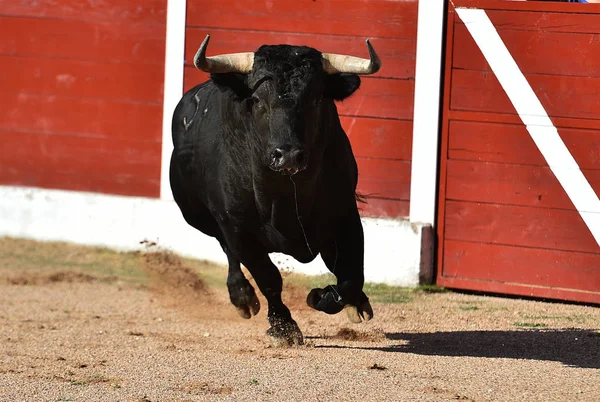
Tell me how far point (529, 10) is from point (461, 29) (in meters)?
0.51

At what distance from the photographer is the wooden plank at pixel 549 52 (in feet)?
24.5

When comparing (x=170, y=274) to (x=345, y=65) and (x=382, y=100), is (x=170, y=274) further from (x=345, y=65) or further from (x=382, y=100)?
(x=345, y=65)

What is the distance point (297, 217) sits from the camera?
19.0ft

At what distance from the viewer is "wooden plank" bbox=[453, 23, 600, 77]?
7.48 m

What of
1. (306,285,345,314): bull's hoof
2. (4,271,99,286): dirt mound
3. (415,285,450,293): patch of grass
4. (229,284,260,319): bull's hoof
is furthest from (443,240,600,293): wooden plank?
(4,271,99,286): dirt mound

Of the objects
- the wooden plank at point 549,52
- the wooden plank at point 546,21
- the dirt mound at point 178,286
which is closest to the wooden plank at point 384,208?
the wooden plank at point 549,52

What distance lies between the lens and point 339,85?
5.71 metres

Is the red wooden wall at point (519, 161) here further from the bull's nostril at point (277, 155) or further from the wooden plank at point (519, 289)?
the bull's nostril at point (277, 155)

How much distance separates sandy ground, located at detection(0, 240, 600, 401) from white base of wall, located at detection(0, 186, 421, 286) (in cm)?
60

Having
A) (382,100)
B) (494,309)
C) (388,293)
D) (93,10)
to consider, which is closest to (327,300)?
(494,309)

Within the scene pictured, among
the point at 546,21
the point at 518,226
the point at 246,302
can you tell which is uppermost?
the point at 546,21

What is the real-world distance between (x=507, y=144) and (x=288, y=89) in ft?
9.27

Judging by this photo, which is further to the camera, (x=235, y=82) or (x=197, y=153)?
(x=197, y=153)

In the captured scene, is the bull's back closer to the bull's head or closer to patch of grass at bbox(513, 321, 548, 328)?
the bull's head
